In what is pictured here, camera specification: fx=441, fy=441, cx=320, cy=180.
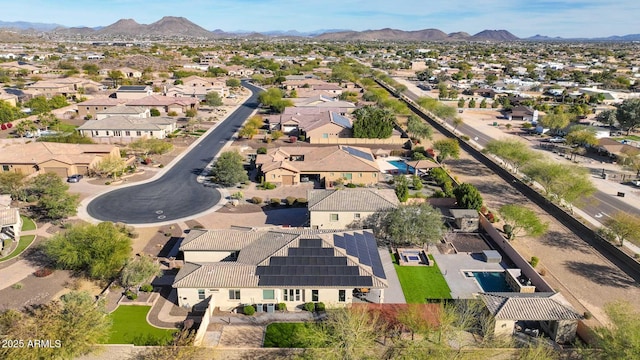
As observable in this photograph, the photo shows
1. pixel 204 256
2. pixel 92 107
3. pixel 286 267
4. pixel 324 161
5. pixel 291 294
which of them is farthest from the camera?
pixel 92 107

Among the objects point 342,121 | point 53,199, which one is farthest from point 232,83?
point 53,199

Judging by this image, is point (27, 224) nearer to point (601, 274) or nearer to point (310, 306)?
point (310, 306)

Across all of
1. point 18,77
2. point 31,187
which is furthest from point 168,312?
point 18,77

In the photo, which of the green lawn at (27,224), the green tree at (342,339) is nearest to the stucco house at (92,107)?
the green lawn at (27,224)

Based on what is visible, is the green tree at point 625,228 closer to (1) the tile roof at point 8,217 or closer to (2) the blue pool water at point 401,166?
(2) the blue pool water at point 401,166

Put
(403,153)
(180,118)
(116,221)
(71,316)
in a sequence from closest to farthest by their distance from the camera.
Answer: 1. (71,316)
2. (116,221)
3. (403,153)
4. (180,118)

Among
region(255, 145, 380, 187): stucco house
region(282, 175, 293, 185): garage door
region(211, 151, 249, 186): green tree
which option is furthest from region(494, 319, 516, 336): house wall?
region(211, 151, 249, 186): green tree

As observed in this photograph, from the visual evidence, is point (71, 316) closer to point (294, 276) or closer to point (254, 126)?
point (294, 276)
